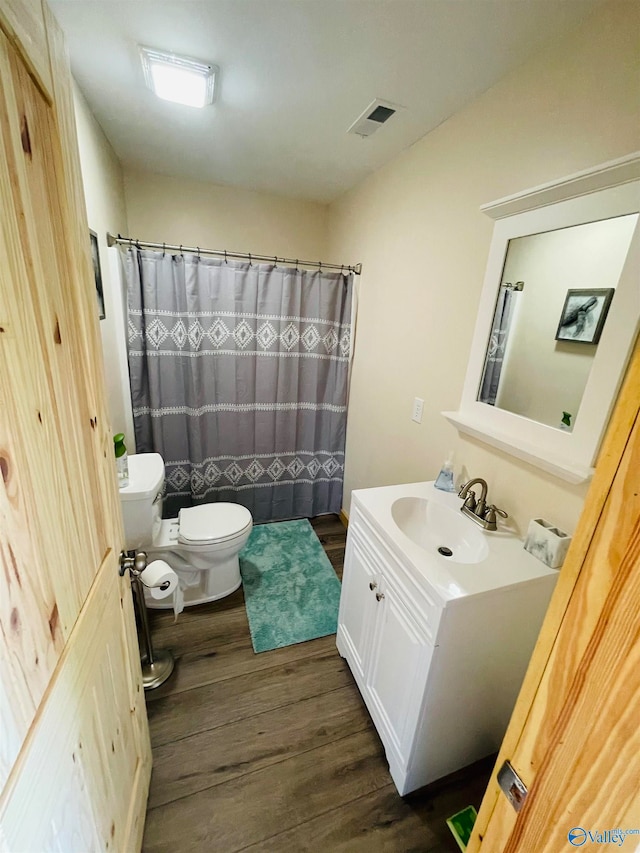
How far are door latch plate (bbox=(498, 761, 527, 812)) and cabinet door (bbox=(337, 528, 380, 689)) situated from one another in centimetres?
76

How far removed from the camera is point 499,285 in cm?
127

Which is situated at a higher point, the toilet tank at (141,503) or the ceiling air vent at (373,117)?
the ceiling air vent at (373,117)

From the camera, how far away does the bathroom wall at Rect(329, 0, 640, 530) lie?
0.96m

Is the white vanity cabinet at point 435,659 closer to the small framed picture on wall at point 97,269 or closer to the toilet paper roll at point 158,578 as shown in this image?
the toilet paper roll at point 158,578

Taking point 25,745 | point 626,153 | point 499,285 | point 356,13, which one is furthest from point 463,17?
point 25,745

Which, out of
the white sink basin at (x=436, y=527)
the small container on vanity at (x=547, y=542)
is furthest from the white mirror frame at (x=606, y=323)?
the white sink basin at (x=436, y=527)

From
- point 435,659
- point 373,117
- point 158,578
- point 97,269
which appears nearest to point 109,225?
point 97,269

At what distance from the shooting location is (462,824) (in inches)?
42.7

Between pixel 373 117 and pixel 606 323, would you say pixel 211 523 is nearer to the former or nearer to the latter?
pixel 606 323

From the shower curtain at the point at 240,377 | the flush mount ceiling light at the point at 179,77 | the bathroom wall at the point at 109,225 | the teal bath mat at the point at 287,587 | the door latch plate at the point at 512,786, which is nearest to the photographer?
the door latch plate at the point at 512,786

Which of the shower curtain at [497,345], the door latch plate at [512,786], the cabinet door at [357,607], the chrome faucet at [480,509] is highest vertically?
the shower curtain at [497,345]

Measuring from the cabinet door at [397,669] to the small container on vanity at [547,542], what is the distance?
0.46 meters

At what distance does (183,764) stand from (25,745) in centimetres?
107

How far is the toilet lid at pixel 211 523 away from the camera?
172 cm
